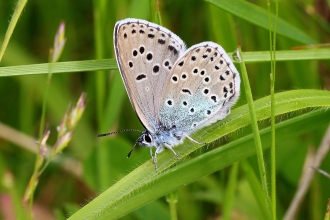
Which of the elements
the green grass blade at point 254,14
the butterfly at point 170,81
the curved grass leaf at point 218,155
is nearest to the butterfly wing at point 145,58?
the butterfly at point 170,81

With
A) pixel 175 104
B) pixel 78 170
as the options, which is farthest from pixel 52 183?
pixel 175 104

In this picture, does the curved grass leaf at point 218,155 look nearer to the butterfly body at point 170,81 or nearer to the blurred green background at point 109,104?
the butterfly body at point 170,81

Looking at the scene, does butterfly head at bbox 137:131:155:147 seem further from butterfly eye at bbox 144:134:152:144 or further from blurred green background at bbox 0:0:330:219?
blurred green background at bbox 0:0:330:219

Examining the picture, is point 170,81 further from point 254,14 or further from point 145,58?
point 254,14

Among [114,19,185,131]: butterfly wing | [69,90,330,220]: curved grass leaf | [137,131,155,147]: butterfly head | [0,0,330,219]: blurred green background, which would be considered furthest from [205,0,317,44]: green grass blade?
[137,131,155,147]: butterfly head

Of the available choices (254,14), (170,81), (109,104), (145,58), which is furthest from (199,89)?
(109,104)

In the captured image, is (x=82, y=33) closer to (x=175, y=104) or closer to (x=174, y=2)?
(x=174, y=2)
